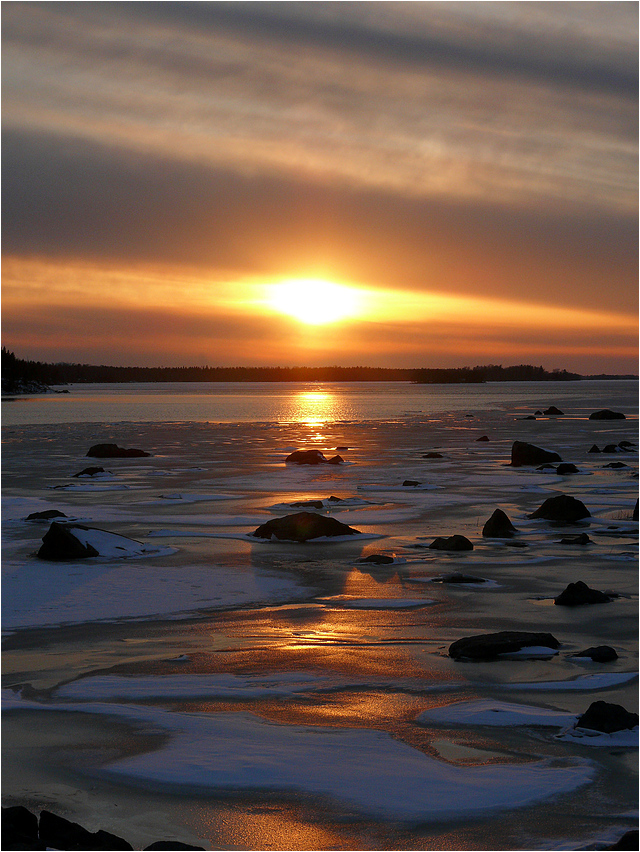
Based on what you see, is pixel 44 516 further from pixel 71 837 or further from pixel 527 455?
pixel 527 455

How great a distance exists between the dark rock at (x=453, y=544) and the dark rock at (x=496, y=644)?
445 centimetres

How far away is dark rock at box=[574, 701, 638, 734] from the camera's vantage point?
5809mm

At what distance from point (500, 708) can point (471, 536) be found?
7.17 m

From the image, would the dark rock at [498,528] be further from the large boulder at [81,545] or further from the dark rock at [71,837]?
the dark rock at [71,837]

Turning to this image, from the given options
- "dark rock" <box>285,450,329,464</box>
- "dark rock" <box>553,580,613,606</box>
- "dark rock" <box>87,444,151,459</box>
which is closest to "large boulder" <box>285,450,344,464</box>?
"dark rock" <box>285,450,329,464</box>

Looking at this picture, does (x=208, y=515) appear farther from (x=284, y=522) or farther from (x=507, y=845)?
(x=507, y=845)

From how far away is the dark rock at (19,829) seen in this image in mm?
4196

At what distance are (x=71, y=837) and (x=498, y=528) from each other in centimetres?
985

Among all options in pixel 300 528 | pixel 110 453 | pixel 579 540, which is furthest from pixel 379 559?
pixel 110 453

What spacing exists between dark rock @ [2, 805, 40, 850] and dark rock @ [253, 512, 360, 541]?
8.57 meters

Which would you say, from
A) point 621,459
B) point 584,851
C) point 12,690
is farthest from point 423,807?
point 621,459

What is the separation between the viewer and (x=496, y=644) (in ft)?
24.7

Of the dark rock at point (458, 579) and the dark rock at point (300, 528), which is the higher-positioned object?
the dark rock at point (300, 528)

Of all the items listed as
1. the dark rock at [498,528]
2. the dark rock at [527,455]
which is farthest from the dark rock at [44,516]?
the dark rock at [527,455]
